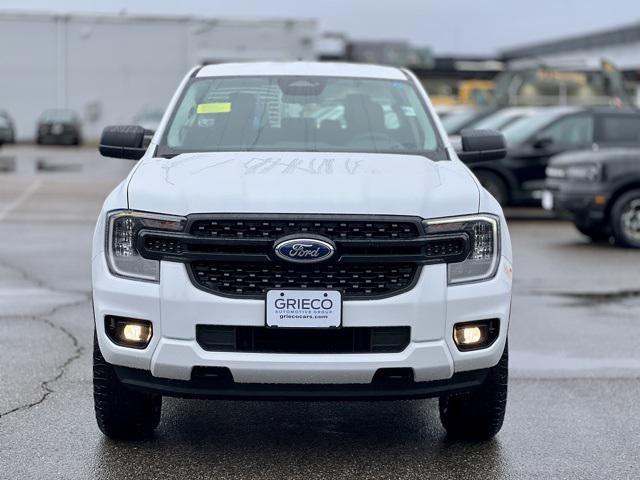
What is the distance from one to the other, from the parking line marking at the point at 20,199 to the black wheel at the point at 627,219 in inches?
325

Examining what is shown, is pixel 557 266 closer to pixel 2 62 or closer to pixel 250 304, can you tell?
pixel 250 304

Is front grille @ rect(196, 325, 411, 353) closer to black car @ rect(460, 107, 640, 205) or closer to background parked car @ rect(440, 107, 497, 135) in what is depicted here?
black car @ rect(460, 107, 640, 205)

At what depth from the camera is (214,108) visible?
6.63 meters

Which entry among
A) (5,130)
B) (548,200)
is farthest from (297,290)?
(5,130)

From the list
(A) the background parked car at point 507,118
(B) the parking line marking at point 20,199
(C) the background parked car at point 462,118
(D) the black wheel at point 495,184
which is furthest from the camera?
(C) the background parked car at point 462,118

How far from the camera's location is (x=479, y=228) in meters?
5.17

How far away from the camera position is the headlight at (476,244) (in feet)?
16.5

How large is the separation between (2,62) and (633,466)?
52.3 metres

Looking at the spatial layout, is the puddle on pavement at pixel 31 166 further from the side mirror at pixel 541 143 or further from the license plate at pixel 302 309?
the license plate at pixel 302 309

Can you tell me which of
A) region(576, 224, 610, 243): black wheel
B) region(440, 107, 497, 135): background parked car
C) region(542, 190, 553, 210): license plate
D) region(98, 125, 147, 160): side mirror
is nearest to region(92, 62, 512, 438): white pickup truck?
region(98, 125, 147, 160): side mirror

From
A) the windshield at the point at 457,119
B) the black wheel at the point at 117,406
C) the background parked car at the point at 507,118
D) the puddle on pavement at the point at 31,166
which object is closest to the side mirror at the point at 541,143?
the background parked car at the point at 507,118

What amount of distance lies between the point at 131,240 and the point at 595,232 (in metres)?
11.1

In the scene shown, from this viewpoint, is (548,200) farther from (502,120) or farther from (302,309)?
(302,309)

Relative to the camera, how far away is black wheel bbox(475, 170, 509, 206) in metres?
17.7
